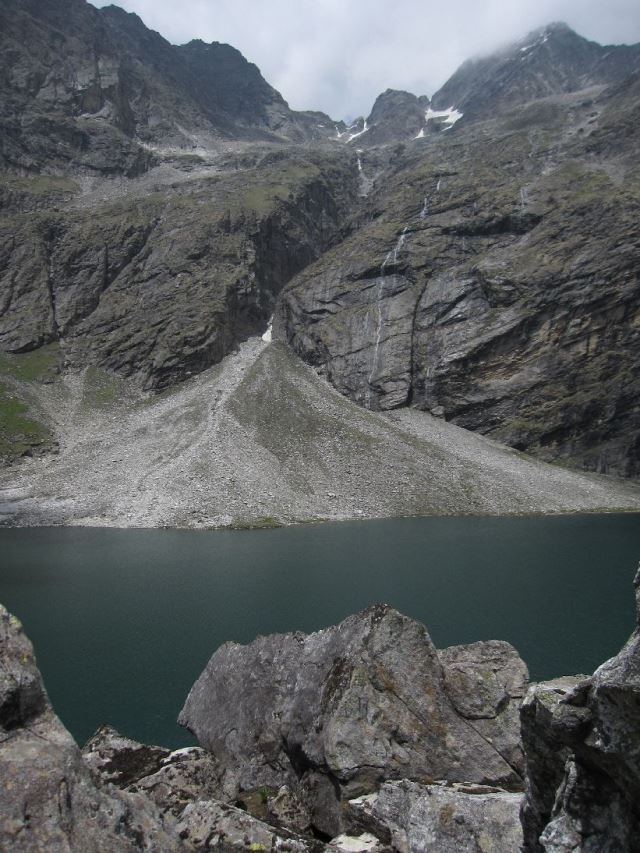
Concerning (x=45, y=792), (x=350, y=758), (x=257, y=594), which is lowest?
(x=257, y=594)

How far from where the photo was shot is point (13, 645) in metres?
7.29

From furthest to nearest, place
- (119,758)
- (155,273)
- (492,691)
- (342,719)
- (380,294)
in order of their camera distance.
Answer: (155,273)
(380,294)
(492,691)
(342,719)
(119,758)

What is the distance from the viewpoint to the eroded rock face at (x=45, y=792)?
5.74 m

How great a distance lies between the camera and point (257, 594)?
3688 centimetres

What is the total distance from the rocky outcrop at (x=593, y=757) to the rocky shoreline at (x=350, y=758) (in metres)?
0.02

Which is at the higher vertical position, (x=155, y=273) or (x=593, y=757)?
(x=155, y=273)

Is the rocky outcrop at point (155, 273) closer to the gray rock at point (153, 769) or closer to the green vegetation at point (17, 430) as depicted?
the green vegetation at point (17, 430)

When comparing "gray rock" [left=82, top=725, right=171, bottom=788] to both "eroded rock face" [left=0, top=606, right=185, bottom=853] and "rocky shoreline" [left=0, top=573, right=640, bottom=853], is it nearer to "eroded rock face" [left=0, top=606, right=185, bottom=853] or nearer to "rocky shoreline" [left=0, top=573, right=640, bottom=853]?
"rocky shoreline" [left=0, top=573, right=640, bottom=853]

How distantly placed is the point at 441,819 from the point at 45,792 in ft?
17.8

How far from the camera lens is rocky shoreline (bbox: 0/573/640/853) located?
18.5 feet

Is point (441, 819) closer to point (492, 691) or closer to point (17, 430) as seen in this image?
point (492, 691)

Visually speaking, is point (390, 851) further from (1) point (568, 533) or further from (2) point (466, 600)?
(1) point (568, 533)

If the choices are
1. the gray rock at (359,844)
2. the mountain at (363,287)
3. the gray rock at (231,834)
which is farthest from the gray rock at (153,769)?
the mountain at (363,287)

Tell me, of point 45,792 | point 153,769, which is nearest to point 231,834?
point 45,792
